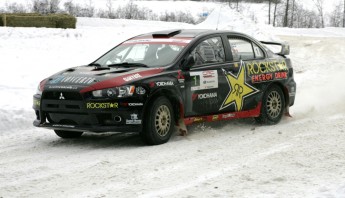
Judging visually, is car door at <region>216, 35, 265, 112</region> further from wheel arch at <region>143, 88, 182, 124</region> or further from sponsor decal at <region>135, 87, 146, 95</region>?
sponsor decal at <region>135, 87, 146, 95</region>

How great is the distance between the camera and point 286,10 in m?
43.7

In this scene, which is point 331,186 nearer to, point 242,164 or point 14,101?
point 242,164

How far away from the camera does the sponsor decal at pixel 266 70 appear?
9.84m

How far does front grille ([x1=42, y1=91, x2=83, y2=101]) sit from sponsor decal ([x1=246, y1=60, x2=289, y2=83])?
3054 mm

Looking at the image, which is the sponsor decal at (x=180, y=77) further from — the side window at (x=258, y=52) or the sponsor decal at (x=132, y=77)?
the side window at (x=258, y=52)

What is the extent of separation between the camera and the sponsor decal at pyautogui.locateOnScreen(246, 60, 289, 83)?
9.84 metres

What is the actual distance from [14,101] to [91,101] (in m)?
3.89

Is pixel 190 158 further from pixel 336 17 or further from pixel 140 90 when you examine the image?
pixel 336 17

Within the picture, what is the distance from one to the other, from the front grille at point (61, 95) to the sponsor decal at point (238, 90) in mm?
2369

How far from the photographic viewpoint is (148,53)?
29.3 feet

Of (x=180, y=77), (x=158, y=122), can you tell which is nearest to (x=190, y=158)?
(x=158, y=122)

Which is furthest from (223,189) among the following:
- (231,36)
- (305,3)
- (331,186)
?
(305,3)

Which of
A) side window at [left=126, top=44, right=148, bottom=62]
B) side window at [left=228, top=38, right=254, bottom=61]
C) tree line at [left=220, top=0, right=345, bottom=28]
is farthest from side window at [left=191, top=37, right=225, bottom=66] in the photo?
tree line at [left=220, top=0, right=345, bottom=28]

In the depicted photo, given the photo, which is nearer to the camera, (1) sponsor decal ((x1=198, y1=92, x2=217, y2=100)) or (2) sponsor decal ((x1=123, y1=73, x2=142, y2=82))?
(2) sponsor decal ((x1=123, y1=73, x2=142, y2=82))
